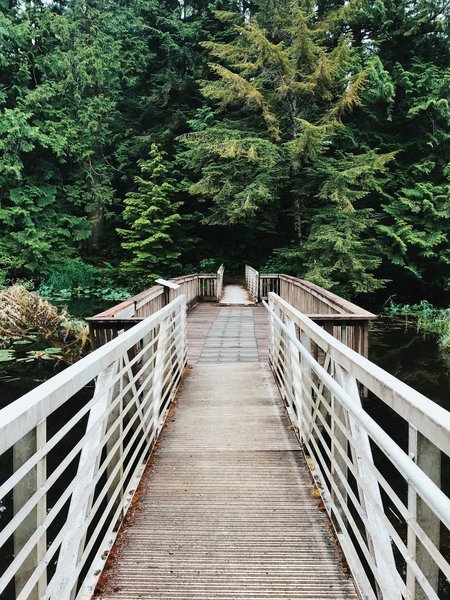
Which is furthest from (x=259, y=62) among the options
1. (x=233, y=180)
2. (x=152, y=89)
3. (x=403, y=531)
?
(x=403, y=531)

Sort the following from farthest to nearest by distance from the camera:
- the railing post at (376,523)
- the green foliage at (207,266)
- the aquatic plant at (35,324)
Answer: the green foliage at (207,266) → the aquatic plant at (35,324) → the railing post at (376,523)

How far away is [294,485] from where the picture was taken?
301 centimetres

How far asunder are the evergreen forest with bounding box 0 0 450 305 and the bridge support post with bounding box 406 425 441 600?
43.3 ft

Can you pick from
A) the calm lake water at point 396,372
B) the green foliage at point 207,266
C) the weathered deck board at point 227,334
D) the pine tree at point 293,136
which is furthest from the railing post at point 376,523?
the green foliage at point 207,266

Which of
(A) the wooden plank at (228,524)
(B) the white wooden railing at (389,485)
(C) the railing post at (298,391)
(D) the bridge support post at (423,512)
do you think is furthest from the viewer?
(C) the railing post at (298,391)

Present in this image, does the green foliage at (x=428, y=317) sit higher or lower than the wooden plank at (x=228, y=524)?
lower

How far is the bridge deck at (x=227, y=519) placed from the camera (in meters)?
2.08

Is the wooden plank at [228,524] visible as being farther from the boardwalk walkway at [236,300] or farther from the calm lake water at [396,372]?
the boardwalk walkway at [236,300]

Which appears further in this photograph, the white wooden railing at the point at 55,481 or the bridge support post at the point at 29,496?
the bridge support post at the point at 29,496

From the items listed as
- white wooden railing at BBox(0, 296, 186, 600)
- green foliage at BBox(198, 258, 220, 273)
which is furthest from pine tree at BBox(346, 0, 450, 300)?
white wooden railing at BBox(0, 296, 186, 600)

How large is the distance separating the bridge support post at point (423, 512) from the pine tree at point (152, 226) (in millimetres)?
18235

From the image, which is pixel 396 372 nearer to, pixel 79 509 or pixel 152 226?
pixel 79 509

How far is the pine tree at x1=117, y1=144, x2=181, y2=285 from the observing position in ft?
63.8

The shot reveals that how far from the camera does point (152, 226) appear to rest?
19.7 metres
